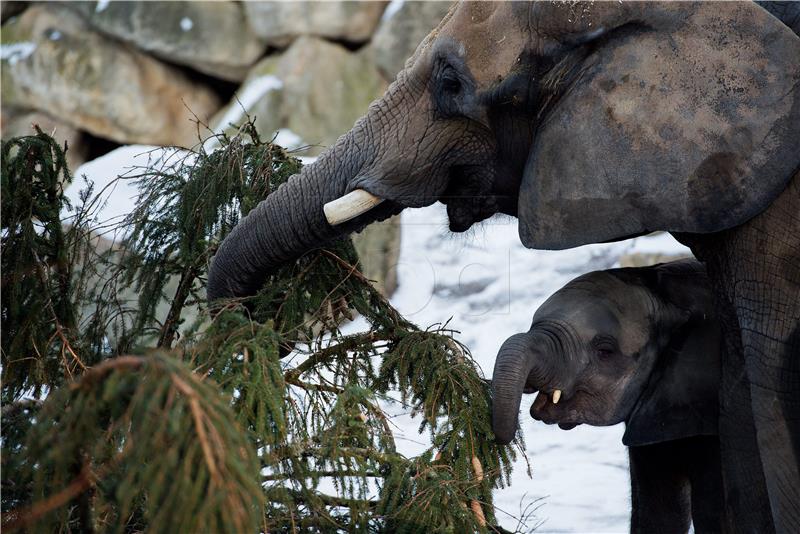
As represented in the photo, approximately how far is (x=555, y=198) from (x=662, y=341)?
0.81 metres

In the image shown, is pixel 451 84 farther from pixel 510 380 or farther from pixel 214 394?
pixel 214 394

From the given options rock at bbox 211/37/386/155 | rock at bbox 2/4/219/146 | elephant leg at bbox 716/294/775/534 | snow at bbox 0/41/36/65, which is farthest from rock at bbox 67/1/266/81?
elephant leg at bbox 716/294/775/534

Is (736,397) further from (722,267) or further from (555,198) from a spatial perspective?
(555,198)

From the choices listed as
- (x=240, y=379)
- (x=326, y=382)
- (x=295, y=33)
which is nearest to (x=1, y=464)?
(x=240, y=379)

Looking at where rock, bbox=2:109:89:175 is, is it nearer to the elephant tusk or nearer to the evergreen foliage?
the evergreen foliage

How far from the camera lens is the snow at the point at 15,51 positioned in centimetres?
1030

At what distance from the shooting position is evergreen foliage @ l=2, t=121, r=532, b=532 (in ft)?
6.15

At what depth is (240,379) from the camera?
245cm

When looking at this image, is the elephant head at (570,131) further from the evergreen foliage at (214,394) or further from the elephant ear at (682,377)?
the elephant ear at (682,377)

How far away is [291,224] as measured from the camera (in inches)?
130

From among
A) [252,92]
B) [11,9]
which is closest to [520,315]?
[252,92]

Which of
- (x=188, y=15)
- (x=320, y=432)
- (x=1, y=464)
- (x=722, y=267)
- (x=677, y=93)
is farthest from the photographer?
(x=188, y=15)

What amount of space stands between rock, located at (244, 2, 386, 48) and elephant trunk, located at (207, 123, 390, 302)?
695 centimetres

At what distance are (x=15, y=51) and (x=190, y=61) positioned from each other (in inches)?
61.0
